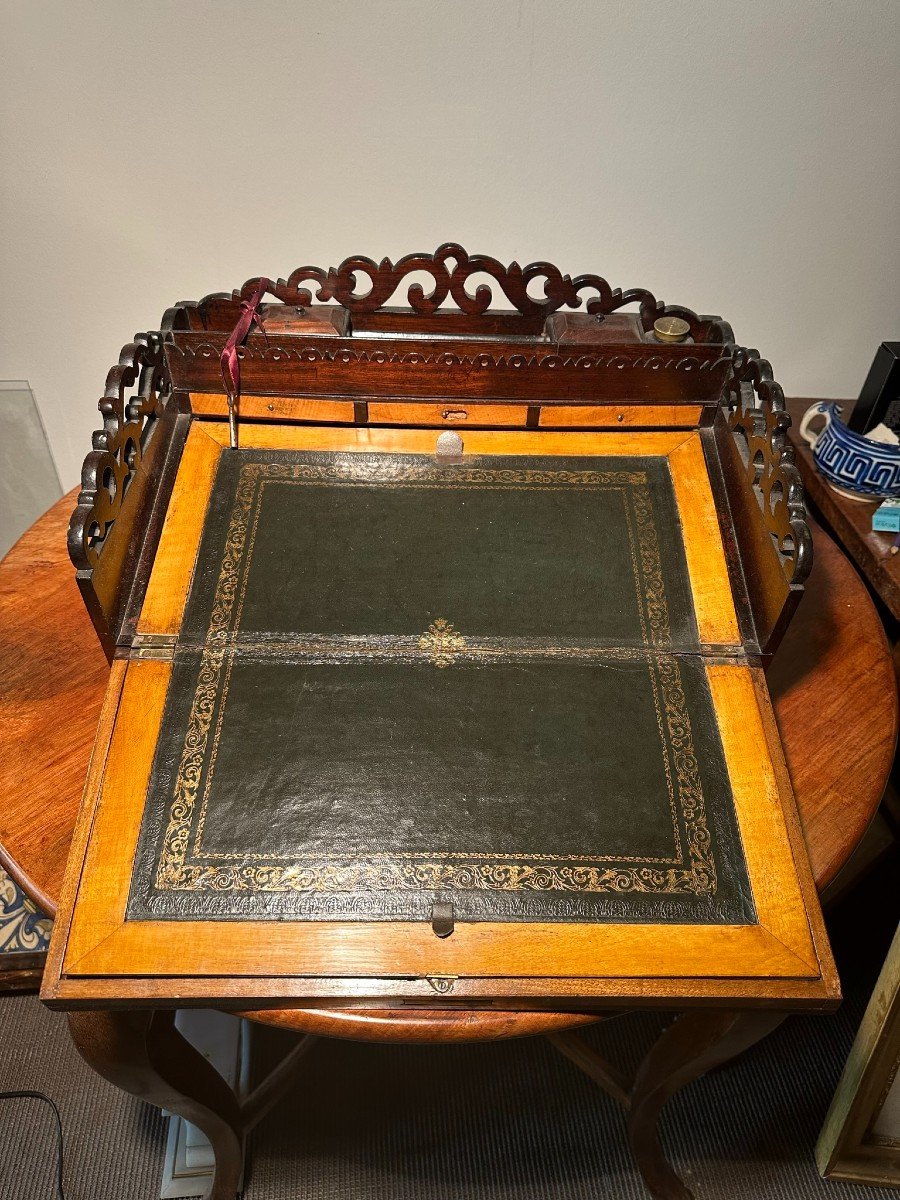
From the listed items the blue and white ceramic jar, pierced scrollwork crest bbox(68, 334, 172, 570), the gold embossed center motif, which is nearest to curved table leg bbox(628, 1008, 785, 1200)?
the gold embossed center motif

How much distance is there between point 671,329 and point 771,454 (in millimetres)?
356

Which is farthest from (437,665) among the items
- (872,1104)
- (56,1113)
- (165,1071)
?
(56,1113)

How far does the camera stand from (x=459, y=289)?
1.72m

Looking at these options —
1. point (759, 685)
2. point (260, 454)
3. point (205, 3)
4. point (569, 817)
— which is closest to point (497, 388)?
point (260, 454)

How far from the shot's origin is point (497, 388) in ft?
5.65

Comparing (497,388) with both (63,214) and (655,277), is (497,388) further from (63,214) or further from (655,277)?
(63,214)

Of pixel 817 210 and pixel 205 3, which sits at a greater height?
pixel 205 3

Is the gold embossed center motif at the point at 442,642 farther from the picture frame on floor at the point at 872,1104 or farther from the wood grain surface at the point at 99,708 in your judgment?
the picture frame on floor at the point at 872,1104

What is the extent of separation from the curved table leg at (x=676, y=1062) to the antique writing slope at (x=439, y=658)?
0.23 m

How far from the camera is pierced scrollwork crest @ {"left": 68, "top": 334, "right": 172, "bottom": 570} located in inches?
52.1

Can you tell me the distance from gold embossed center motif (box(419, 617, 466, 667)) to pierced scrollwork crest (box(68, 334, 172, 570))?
19.2 inches

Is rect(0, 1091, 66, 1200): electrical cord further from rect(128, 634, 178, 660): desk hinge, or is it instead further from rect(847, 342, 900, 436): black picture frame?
rect(847, 342, 900, 436): black picture frame

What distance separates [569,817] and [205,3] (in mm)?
1663

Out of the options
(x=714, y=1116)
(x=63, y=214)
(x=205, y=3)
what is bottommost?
(x=714, y=1116)
